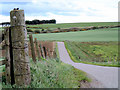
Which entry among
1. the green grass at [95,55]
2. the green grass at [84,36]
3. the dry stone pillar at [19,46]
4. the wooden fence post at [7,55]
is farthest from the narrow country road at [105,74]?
the green grass at [84,36]

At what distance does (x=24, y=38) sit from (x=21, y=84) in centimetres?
132

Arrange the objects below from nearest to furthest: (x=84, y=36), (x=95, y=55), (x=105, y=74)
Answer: (x=105, y=74)
(x=95, y=55)
(x=84, y=36)

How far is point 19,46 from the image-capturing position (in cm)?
465

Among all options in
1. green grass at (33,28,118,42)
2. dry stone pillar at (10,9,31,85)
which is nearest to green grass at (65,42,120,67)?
green grass at (33,28,118,42)

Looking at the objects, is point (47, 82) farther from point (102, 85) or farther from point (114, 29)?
point (114, 29)

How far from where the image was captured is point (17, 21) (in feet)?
15.2

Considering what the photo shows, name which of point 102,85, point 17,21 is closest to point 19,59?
point 17,21

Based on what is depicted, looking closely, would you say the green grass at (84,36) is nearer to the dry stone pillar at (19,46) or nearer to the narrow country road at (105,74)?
the narrow country road at (105,74)

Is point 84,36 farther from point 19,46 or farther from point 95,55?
point 19,46

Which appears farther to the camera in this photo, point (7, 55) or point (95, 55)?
point (95, 55)

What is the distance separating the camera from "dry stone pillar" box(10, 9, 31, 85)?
15.2ft

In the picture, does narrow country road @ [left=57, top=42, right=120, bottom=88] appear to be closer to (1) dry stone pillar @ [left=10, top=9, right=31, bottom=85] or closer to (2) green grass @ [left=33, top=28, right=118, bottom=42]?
(1) dry stone pillar @ [left=10, top=9, right=31, bottom=85]

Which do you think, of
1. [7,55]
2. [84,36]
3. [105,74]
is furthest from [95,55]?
[7,55]

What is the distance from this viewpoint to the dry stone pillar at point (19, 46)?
15.2 ft
